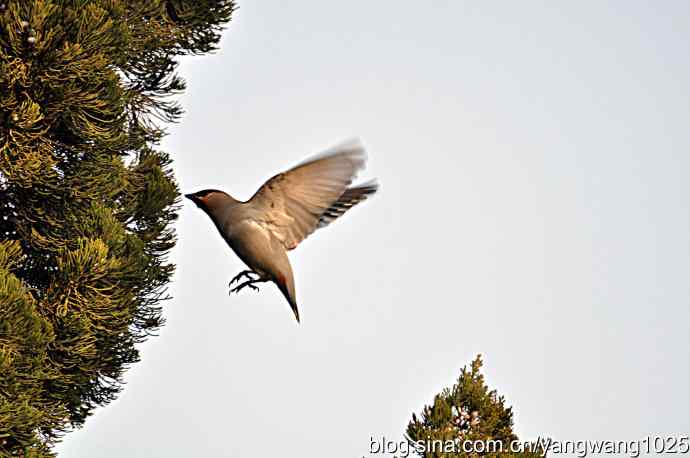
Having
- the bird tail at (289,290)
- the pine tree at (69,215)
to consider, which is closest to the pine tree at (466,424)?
the bird tail at (289,290)

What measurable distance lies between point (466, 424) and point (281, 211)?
120 cm

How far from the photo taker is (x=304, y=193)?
11.1 feet

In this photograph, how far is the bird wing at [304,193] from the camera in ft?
10.8

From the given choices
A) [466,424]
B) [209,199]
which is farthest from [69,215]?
[466,424]

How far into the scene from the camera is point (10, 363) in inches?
148

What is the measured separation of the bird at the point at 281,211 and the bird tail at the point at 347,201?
64 millimetres

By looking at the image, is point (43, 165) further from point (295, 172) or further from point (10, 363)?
point (295, 172)

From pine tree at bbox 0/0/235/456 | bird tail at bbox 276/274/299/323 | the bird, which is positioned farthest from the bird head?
pine tree at bbox 0/0/235/456

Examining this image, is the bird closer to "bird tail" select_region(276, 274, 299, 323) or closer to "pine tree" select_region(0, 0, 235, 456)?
"bird tail" select_region(276, 274, 299, 323)

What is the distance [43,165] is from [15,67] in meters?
0.41

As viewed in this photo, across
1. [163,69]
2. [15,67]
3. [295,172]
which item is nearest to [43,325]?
[15,67]

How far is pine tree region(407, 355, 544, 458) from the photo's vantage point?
385 centimetres

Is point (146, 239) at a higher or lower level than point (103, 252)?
higher

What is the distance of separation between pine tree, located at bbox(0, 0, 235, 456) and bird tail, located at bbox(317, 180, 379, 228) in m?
1.09
